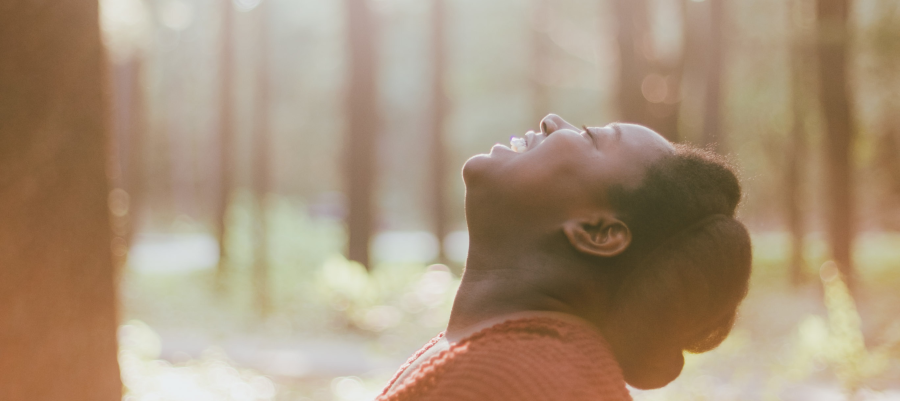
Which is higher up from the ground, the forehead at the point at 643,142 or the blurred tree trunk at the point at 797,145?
the forehead at the point at 643,142

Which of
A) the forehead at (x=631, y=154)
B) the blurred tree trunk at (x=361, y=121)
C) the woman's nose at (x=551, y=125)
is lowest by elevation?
the blurred tree trunk at (x=361, y=121)

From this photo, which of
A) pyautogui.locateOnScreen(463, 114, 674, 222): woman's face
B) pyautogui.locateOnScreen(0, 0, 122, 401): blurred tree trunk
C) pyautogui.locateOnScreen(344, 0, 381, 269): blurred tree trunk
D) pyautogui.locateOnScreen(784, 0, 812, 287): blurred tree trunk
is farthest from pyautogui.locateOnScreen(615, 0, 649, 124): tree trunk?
pyautogui.locateOnScreen(463, 114, 674, 222): woman's face

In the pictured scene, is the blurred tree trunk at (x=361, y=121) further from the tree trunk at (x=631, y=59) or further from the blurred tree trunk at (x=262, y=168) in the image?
the tree trunk at (x=631, y=59)

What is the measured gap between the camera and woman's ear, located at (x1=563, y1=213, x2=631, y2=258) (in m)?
1.85

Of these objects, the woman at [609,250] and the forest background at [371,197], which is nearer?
the woman at [609,250]

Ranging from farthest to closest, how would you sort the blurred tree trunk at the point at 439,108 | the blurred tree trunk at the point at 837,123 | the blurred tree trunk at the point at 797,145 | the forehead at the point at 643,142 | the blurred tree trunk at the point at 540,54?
the blurred tree trunk at the point at 540,54 → the blurred tree trunk at the point at 439,108 → the blurred tree trunk at the point at 797,145 → the blurred tree trunk at the point at 837,123 → the forehead at the point at 643,142

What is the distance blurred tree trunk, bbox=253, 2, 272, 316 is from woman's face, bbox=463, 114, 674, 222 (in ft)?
36.8

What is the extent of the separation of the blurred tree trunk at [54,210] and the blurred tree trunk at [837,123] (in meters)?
9.65

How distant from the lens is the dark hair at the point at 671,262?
73.5 inches

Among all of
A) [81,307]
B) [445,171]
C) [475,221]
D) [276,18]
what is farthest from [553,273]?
[276,18]

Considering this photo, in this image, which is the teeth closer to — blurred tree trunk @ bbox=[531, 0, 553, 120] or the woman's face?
the woman's face

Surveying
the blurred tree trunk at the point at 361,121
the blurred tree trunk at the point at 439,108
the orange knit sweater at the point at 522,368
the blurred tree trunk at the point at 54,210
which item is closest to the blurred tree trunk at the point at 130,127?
the blurred tree trunk at the point at 439,108

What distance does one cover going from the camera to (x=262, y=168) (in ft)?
56.7

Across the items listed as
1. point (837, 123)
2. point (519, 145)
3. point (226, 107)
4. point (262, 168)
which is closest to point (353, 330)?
point (837, 123)
